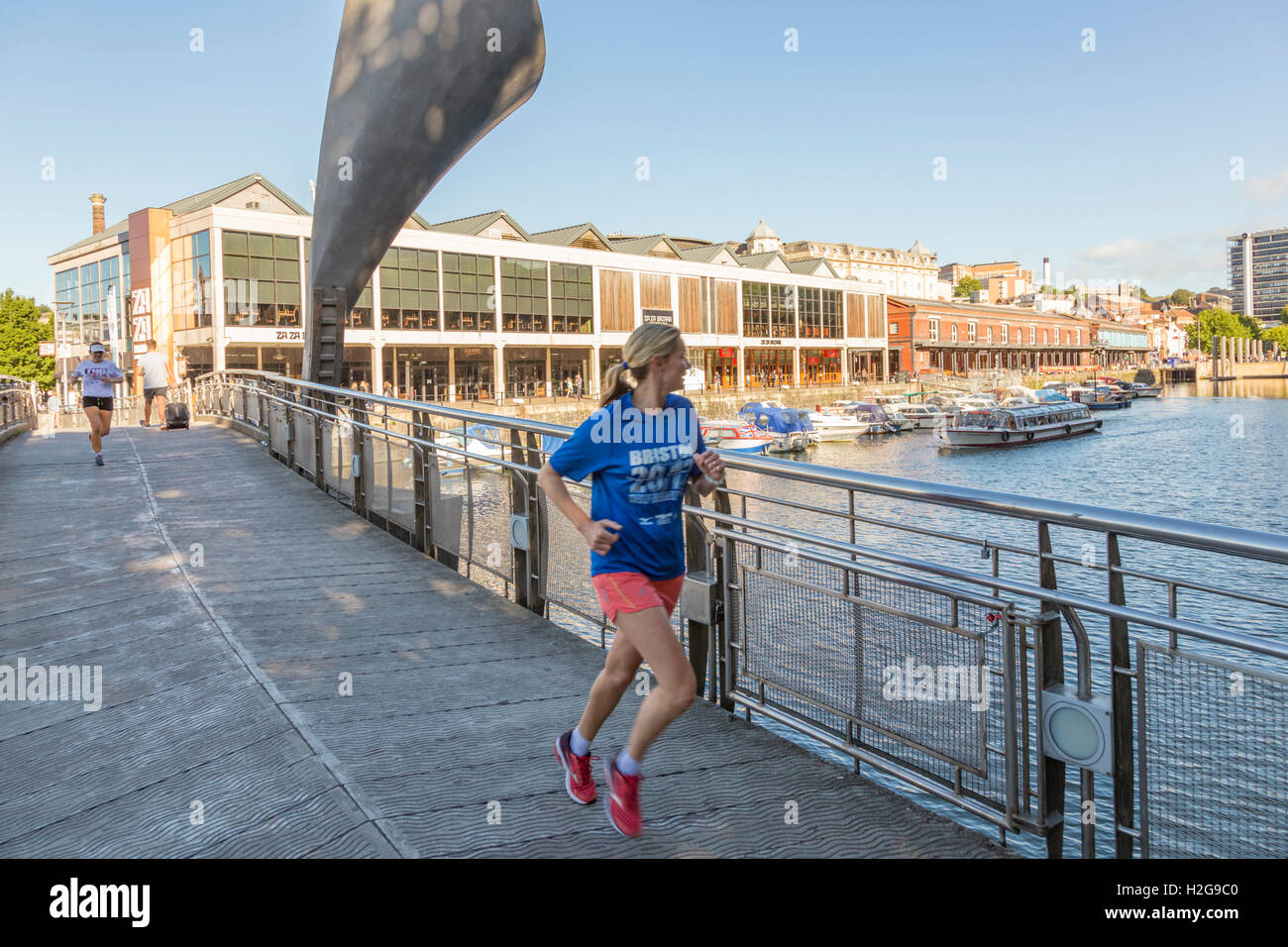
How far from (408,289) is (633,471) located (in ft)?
164

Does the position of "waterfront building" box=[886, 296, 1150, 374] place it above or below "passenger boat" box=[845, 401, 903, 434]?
Answer: above

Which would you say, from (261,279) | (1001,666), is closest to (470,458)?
(1001,666)

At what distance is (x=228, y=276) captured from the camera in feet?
144

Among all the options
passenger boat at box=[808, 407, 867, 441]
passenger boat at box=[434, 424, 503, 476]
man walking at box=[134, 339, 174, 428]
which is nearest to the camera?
passenger boat at box=[434, 424, 503, 476]

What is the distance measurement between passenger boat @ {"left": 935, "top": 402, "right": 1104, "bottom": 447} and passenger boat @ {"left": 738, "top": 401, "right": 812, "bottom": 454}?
7690 mm

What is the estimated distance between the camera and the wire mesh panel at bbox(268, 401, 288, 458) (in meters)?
12.8

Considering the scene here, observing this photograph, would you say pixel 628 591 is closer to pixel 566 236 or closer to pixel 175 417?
pixel 175 417

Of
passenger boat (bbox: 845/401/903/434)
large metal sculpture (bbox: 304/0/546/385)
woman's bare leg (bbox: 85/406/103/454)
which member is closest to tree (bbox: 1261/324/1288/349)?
passenger boat (bbox: 845/401/903/434)

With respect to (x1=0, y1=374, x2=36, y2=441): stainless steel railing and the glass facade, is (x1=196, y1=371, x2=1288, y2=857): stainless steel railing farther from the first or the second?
the glass facade

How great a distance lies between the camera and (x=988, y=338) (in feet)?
352

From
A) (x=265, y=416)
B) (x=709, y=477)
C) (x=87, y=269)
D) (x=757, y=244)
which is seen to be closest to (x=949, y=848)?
(x=709, y=477)
